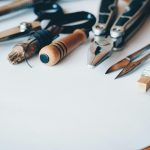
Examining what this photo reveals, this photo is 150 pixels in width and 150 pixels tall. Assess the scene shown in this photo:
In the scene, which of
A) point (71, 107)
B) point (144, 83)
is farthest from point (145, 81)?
point (71, 107)

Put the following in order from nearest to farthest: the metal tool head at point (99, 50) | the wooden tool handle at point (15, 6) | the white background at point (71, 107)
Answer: the white background at point (71, 107)
the metal tool head at point (99, 50)
the wooden tool handle at point (15, 6)

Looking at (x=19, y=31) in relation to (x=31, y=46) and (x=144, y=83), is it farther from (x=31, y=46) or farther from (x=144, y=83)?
(x=144, y=83)

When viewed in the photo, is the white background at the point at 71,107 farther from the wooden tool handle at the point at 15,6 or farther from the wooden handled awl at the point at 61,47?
the wooden tool handle at the point at 15,6

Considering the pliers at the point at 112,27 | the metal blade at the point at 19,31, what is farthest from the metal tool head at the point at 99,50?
the metal blade at the point at 19,31

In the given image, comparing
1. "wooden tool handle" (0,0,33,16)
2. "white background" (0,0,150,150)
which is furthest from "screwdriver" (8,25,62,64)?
"wooden tool handle" (0,0,33,16)

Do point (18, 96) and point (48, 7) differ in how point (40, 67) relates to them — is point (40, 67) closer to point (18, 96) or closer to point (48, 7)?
point (18, 96)

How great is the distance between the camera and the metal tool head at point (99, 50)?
0.52 metres

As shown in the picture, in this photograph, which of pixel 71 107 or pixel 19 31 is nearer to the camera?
pixel 71 107

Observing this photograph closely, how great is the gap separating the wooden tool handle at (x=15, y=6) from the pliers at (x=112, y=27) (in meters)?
0.15

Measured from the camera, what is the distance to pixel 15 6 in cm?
68

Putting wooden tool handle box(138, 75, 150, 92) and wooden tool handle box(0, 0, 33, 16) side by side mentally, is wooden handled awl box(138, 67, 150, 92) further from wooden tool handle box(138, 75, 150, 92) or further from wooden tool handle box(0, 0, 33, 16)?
wooden tool handle box(0, 0, 33, 16)

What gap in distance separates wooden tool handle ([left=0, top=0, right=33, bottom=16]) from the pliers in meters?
0.15

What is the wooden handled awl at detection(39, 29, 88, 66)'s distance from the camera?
0.52 metres

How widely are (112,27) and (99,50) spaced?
60 millimetres
